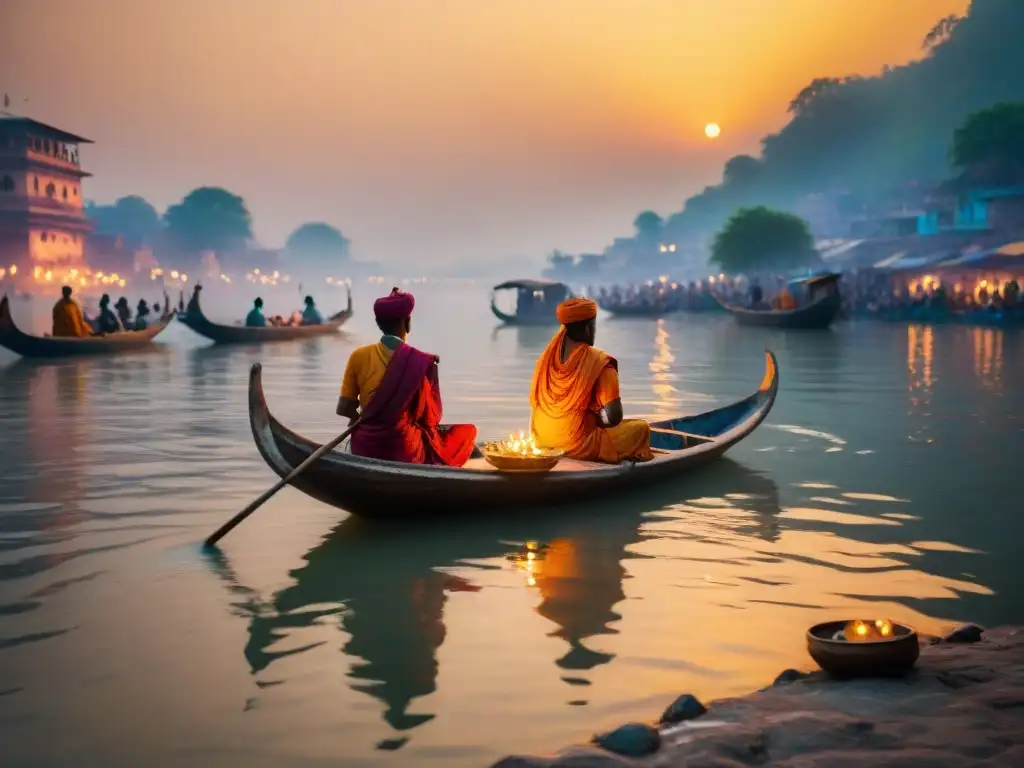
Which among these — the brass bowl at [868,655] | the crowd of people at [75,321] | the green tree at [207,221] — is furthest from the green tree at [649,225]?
the brass bowl at [868,655]

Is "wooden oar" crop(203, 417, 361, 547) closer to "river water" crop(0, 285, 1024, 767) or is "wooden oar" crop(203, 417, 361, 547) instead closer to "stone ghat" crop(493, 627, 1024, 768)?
"river water" crop(0, 285, 1024, 767)

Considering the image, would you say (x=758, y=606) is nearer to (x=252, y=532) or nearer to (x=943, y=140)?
(x=252, y=532)

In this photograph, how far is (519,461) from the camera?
6.88 m

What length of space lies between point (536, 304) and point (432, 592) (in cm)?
3887

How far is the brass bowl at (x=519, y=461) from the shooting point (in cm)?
686

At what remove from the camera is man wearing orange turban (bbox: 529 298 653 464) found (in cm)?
741

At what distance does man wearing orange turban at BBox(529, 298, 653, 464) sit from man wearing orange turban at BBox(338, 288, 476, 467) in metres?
0.98

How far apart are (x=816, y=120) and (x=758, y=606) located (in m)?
96.3

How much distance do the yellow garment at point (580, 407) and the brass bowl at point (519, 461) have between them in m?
0.70

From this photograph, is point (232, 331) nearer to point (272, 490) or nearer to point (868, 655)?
point (272, 490)

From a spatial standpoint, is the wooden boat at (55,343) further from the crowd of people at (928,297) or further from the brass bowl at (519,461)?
the crowd of people at (928,297)

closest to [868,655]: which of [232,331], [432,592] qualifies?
[432,592]

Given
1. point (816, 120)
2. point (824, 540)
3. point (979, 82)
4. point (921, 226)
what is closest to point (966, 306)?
point (921, 226)

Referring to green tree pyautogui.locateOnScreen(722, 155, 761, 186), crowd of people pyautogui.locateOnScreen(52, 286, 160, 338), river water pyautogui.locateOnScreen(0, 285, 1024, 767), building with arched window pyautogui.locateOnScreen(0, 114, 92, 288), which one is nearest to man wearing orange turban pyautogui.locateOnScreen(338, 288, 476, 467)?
river water pyautogui.locateOnScreen(0, 285, 1024, 767)
